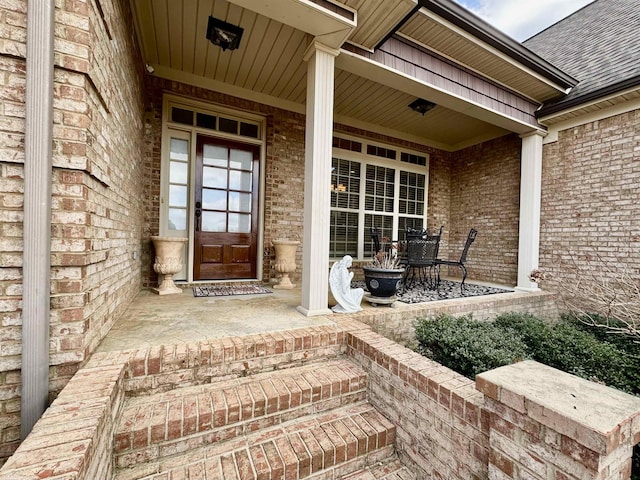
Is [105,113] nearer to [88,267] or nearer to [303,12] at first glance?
[88,267]

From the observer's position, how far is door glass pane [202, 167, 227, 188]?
12.5 ft

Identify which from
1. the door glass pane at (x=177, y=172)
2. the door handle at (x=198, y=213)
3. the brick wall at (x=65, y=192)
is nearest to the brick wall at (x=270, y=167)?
the door glass pane at (x=177, y=172)

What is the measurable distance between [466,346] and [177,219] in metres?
3.65

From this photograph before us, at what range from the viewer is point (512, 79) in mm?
3809

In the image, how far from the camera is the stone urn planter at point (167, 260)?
10.5 feet

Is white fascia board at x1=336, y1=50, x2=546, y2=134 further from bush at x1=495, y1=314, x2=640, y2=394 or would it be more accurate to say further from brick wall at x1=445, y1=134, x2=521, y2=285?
bush at x1=495, y1=314, x2=640, y2=394

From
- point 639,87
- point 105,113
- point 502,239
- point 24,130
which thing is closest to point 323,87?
point 105,113

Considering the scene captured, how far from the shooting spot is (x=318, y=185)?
252 cm

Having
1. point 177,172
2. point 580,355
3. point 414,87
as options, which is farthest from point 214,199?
point 580,355

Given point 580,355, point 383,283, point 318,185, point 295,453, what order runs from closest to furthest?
point 295,453 → point 318,185 → point 580,355 → point 383,283

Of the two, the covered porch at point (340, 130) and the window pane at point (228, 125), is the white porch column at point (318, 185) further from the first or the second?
the window pane at point (228, 125)

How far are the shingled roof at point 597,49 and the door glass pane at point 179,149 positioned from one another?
545 cm

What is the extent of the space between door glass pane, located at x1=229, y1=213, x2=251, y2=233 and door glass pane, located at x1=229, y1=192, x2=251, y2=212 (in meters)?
0.09

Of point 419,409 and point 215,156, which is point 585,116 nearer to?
point 419,409
